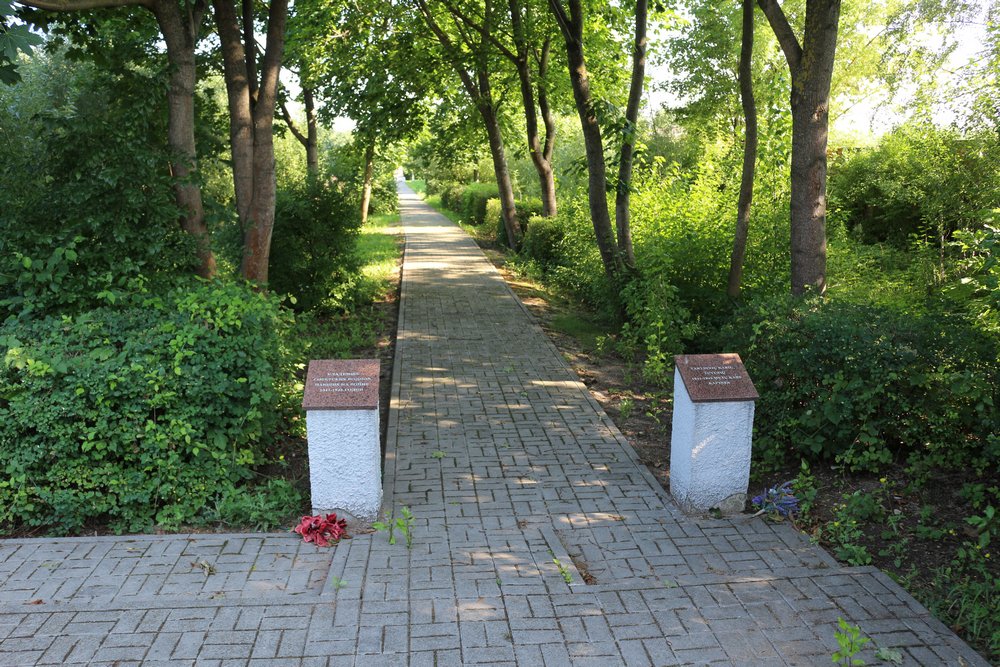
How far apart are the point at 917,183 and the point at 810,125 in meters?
7.60

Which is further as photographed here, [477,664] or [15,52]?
[15,52]

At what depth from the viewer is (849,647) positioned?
3.68 m

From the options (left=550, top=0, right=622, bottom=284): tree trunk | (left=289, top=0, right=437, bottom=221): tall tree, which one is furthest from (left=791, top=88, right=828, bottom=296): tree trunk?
(left=289, top=0, right=437, bottom=221): tall tree

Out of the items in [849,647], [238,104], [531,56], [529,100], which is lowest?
[849,647]

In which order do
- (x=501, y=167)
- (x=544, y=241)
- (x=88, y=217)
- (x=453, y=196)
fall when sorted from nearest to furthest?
(x=88, y=217) → (x=544, y=241) → (x=501, y=167) → (x=453, y=196)

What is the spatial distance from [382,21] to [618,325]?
1020 centimetres

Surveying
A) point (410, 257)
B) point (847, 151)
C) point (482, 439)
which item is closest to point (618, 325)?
point (482, 439)

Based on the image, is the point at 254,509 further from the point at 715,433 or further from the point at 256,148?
the point at 256,148

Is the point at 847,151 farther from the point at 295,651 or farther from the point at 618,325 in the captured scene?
the point at 295,651

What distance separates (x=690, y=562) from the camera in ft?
15.8

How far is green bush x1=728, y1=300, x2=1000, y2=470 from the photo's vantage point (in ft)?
18.0

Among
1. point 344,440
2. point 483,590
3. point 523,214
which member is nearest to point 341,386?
point 344,440

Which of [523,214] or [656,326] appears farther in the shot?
[523,214]

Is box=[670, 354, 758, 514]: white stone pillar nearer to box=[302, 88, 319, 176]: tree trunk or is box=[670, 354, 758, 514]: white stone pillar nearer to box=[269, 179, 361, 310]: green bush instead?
box=[269, 179, 361, 310]: green bush
